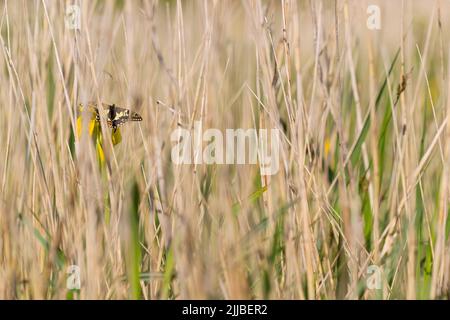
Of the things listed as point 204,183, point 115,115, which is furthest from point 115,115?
point 204,183

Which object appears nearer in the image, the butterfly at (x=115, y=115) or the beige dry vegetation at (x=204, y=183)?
the beige dry vegetation at (x=204, y=183)

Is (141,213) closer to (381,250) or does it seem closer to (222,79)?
(222,79)

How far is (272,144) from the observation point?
1500mm

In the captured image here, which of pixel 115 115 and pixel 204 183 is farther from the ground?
pixel 115 115

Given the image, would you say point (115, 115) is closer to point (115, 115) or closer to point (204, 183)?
point (115, 115)

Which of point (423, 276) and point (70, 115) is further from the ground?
point (70, 115)

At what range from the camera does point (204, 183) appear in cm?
150

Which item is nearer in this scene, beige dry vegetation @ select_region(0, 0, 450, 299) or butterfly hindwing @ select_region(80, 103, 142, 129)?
beige dry vegetation @ select_region(0, 0, 450, 299)

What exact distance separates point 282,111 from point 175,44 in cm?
28

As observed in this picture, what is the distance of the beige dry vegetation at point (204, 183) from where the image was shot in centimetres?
139

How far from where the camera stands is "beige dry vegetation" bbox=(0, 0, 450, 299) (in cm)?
139

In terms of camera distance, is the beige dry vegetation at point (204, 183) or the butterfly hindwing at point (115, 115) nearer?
the beige dry vegetation at point (204, 183)
